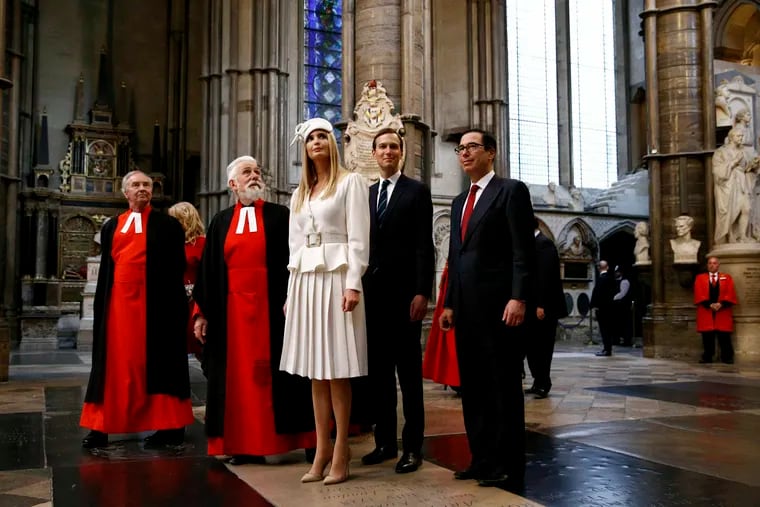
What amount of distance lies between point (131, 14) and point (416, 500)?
2324 centimetres

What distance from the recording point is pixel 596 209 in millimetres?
21891

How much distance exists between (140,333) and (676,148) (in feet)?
34.6

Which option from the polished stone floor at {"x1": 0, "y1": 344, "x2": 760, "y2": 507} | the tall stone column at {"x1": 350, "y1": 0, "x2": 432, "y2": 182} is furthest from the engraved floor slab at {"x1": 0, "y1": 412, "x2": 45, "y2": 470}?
the tall stone column at {"x1": 350, "y1": 0, "x2": 432, "y2": 182}

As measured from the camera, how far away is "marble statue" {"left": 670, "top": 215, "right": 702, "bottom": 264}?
40.2ft

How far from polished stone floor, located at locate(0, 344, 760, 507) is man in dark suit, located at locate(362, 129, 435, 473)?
340 mm

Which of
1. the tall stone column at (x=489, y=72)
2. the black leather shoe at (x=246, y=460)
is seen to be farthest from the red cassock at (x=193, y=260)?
the tall stone column at (x=489, y=72)

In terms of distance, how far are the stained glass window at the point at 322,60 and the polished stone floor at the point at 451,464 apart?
16502 millimetres

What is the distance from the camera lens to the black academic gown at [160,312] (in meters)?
4.79

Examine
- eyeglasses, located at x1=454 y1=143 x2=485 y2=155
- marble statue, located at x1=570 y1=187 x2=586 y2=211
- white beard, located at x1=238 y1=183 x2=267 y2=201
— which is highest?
marble statue, located at x1=570 y1=187 x2=586 y2=211

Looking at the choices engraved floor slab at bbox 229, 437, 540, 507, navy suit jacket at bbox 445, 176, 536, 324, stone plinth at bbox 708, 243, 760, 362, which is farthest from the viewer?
stone plinth at bbox 708, 243, 760, 362

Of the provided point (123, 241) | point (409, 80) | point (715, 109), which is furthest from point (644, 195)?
point (123, 241)

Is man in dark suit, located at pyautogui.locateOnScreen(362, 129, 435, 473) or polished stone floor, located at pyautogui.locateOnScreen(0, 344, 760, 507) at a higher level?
man in dark suit, located at pyautogui.locateOnScreen(362, 129, 435, 473)

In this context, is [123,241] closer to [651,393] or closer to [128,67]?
[651,393]

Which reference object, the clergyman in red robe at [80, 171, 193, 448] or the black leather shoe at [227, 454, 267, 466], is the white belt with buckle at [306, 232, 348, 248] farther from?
the clergyman in red robe at [80, 171, 193, 448]
